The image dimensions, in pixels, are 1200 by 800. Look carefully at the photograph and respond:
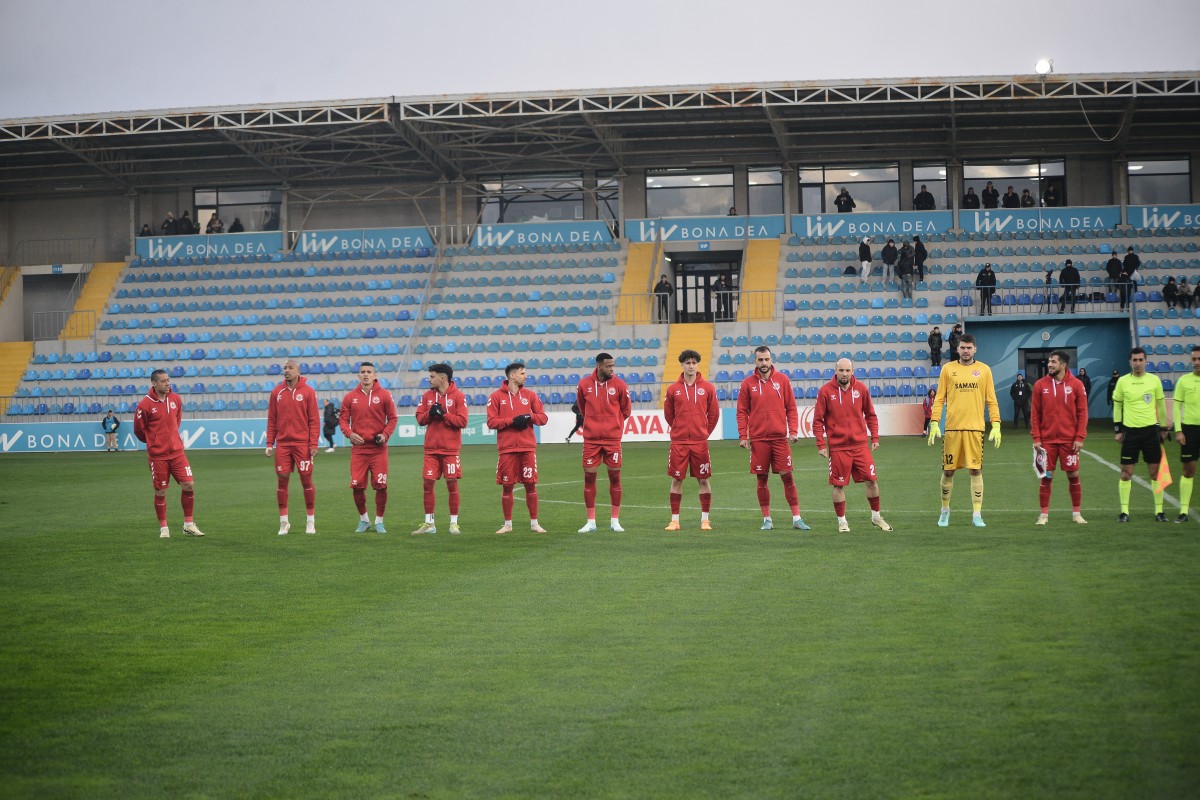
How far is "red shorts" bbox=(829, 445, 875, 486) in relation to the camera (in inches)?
558

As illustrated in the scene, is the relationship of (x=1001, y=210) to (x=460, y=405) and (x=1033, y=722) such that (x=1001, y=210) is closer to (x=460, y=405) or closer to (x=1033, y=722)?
(x=460, y=405)

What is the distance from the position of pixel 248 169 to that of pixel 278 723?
45433mm

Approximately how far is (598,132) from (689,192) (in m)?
5.74

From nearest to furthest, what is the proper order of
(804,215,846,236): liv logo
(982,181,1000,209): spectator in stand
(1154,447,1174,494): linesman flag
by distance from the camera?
(1154,447,1174,494): linesman flag < (982,181,1000,209): spectator in stand < (804,215,846,236): liv logo

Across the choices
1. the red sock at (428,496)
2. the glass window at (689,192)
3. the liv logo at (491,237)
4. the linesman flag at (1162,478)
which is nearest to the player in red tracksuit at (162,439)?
the red sock at (428,496)

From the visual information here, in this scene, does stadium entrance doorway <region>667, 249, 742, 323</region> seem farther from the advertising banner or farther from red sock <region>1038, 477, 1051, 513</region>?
red sock <region>1038, 477, 1051, 513</region>

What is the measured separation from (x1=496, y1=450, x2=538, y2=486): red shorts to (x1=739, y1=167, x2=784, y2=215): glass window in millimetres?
33786

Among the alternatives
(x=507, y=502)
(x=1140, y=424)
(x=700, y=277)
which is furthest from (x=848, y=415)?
(x=700, y=277)

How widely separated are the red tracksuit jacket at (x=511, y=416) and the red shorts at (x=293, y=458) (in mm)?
2465

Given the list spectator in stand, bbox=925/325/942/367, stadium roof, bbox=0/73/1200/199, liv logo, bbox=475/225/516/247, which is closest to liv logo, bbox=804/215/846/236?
stadium roof, bbox=0/73/1200/199

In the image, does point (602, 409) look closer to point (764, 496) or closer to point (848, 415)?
point (764, 496)

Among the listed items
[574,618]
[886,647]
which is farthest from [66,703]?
[886,647]

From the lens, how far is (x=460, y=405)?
49.8ft

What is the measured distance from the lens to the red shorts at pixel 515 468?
15.0 m
